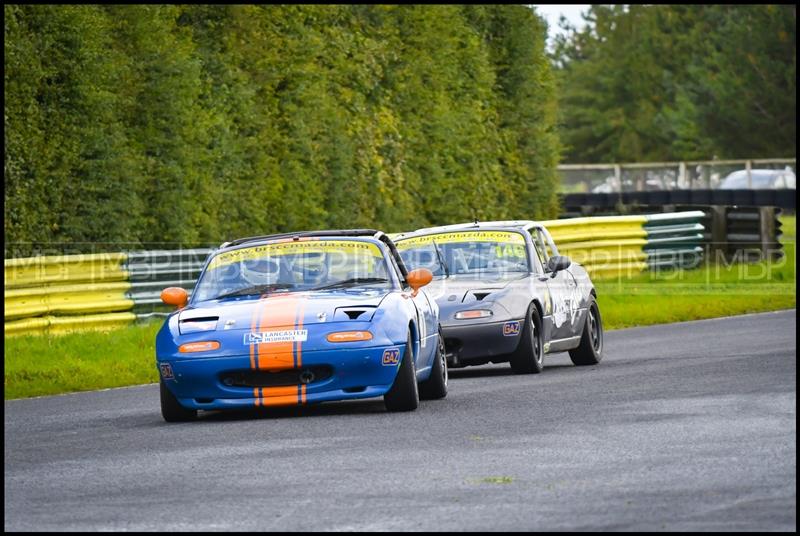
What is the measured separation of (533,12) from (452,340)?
58.4 ft

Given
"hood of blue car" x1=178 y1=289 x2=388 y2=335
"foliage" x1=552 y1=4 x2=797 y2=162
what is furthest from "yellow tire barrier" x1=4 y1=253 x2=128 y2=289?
"foliage" x1=552 y1=4 x2=797 y2=162

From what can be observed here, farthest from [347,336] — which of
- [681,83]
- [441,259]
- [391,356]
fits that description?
[681,83]

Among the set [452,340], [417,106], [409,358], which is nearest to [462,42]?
[417,106]

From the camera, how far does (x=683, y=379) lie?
1393 centimetres

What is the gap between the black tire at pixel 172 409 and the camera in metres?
12.0

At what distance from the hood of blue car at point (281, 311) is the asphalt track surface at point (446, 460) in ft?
2.14

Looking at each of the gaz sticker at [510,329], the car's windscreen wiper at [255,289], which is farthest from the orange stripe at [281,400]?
the gaz sticker at [510,329]

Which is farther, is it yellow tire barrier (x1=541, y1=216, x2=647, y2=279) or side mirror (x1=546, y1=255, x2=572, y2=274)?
yellow tire barrier (x1=541, y1=216, x2=647, y2=279)

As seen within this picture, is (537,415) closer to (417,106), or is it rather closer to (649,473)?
(649,473)

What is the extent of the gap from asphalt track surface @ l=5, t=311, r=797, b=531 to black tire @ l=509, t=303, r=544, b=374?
688 millimetres

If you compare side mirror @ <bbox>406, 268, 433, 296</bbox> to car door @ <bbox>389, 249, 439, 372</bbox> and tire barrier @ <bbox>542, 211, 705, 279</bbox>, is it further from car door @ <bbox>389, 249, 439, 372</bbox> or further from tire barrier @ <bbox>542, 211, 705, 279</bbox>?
tire barrier @ <bbox>542, 211, 705, 279</bbox>

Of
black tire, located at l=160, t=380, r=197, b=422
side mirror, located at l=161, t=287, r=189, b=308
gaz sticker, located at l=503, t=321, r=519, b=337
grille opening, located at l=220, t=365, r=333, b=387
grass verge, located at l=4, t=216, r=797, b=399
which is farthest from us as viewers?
grass verge, located at l=4, t=216, r=797, b=399

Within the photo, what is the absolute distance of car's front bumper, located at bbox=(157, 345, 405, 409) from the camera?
38.5ft

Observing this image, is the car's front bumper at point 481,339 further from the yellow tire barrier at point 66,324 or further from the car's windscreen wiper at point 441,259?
the yellow tire barrier at point 66,324
